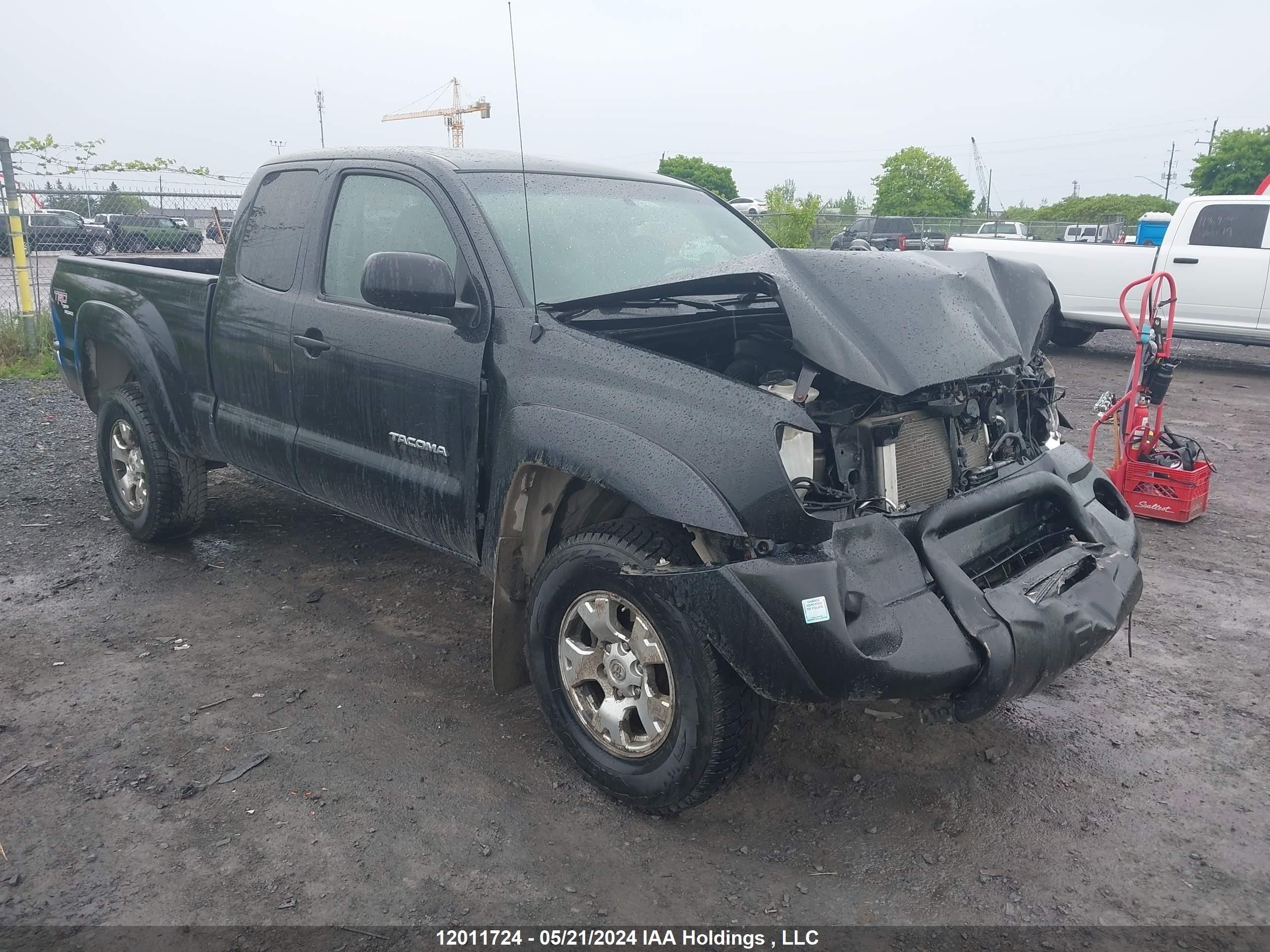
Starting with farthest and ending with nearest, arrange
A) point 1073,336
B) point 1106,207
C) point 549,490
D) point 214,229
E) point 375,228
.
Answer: point 1106,207 → point 214,229 → point 1073,336 → point 375,228 → point 549,490

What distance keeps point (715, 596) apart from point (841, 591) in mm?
328

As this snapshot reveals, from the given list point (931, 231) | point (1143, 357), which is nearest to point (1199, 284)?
point (1143, 357)

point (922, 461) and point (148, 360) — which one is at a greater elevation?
point (148, 360)

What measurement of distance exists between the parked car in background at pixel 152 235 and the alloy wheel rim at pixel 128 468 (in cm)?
886

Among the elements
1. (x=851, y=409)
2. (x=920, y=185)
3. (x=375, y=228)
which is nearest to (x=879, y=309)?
(x=851, y=409)

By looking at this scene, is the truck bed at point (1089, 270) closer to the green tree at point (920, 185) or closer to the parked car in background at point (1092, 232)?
the parked car in background at point (1092, 232)

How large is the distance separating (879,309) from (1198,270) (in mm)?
10096

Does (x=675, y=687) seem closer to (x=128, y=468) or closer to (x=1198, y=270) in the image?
(x=128, y=468)

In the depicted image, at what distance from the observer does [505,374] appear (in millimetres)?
3215

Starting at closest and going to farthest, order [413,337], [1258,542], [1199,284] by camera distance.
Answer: [413,337]
[1258,542]
[1199,284]

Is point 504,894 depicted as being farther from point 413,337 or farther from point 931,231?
point 931,231

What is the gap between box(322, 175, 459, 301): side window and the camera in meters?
3.62

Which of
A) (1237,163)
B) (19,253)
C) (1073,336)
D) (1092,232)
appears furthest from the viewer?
(1237,163)

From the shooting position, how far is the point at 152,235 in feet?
46.1
